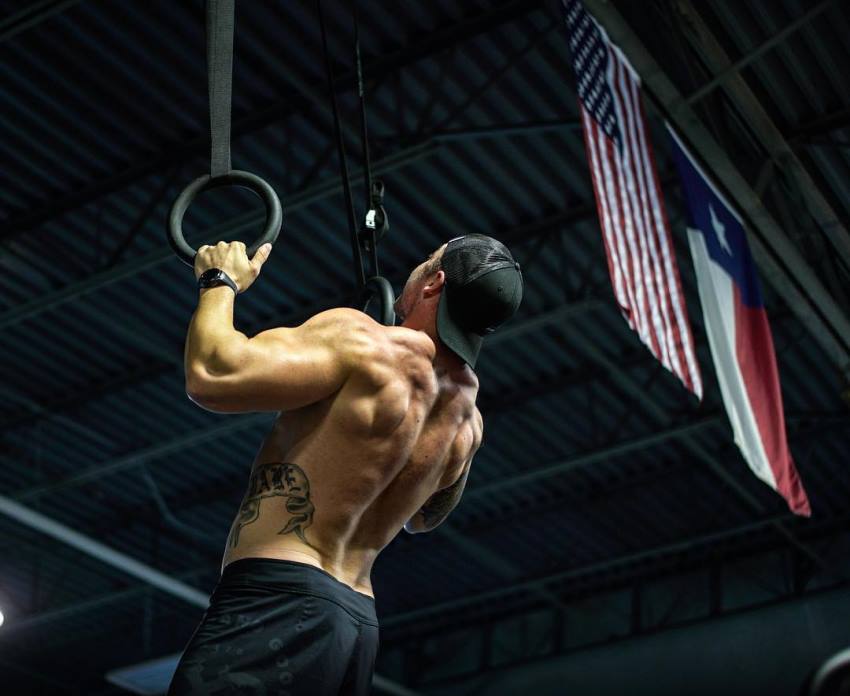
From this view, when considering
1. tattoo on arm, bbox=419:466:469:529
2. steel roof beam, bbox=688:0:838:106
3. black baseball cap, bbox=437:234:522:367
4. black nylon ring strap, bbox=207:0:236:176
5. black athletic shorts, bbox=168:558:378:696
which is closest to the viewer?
black athletic shorts, bbox=168:558:378:696

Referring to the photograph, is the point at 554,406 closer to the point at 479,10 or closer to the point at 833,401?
the point at 833,401

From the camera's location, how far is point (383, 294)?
3.04 metres

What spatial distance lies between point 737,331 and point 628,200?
1120 millimetres

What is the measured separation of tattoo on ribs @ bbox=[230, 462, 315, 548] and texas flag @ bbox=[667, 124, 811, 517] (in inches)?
169

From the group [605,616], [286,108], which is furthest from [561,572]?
[286,108]

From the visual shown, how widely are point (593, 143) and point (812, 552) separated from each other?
8.78 m

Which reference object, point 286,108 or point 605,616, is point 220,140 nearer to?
point 286,108

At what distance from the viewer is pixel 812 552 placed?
44.7 ft

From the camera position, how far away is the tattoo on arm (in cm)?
321

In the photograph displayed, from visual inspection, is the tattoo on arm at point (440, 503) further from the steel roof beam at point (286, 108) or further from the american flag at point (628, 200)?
the steel roof beam at point (286, 108)

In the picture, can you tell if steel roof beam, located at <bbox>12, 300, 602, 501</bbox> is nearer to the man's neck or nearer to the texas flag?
the texas flag

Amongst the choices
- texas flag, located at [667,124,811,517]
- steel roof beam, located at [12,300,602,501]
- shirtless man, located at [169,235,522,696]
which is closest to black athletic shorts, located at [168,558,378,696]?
shirtless man, located at [169,235,522,696]

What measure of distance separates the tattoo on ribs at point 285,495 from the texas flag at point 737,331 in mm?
4285

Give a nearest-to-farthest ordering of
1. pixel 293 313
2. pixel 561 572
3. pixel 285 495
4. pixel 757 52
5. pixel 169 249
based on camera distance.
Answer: pixel 285 495 < pixel 757 52 < pixel 169 249 < pixel 293 313 < pixel 561 572
